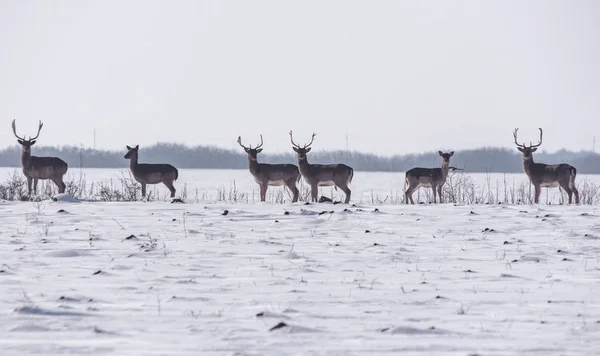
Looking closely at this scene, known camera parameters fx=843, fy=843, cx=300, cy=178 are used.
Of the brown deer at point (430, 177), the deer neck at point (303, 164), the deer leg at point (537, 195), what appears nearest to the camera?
the deer leg at point (537, 195)

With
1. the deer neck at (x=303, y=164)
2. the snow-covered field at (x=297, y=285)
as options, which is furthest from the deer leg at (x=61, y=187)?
the snow-covered field at (x=297, y=285)

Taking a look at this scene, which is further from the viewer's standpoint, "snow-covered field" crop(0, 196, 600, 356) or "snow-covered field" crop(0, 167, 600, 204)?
"snow-covered field" crop(0, 167, 600, 204)

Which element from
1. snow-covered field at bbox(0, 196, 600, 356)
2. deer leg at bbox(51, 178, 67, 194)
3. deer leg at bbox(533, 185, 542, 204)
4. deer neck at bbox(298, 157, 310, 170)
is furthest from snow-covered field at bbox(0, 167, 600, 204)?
snow-covered field at bbox(0, 196, 600, 356)

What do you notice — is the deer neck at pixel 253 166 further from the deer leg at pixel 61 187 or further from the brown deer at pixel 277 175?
the deer leg at pixel 61 187

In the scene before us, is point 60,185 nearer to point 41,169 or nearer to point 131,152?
point 41,169

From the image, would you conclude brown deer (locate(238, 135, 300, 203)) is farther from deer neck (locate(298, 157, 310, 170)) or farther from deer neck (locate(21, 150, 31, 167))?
deer neck (locate(21, 150, 31, 167))

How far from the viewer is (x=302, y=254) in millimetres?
9406

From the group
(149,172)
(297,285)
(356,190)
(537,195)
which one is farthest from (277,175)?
(356,190)

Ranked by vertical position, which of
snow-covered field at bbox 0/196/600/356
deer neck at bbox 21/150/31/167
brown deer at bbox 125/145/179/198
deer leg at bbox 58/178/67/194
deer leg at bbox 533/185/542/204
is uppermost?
deer neck at bbox 21/150/31/167

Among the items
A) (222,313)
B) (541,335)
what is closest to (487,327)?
(541,335)

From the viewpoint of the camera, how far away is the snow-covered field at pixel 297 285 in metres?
5.27

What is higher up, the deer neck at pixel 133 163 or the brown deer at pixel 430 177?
the deer neck at pixel 133 163

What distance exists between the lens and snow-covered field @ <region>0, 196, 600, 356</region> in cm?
527

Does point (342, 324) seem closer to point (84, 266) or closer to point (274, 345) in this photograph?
point (274, 345)
